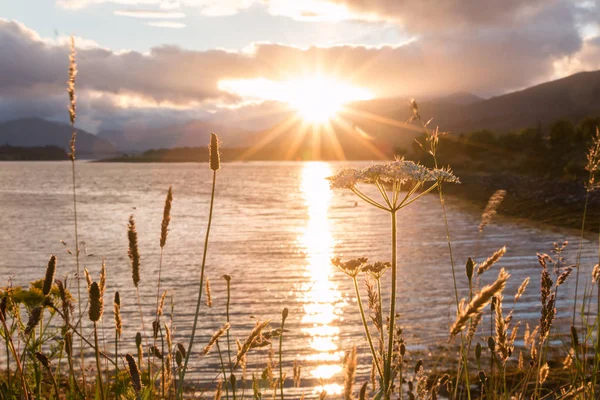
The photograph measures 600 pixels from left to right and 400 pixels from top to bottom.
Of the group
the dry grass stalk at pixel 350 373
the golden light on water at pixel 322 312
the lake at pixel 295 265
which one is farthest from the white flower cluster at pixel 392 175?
the dry grass stalk at pixel 350 373

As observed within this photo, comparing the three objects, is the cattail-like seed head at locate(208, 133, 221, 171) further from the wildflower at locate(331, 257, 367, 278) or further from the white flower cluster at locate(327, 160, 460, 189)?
the wildflower at locate(331, 257, 367, 278)

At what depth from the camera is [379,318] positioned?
3139 mm

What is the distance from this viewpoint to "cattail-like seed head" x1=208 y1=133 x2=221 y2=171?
2527mm

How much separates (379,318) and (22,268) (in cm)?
2654

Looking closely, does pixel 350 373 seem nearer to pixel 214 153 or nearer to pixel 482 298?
pixel 482 298

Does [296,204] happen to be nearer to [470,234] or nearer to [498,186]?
[498,186]

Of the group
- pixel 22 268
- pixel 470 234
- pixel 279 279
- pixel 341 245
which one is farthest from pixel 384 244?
pixel 22 268

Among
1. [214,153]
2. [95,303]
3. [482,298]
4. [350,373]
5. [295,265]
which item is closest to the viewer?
[350,373]

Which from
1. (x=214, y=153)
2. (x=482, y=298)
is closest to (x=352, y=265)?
(x=214, y=153)

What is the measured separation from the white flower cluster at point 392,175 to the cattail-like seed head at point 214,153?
1038mm

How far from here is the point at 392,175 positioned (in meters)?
3.23

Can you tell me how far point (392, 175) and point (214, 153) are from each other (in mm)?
1116

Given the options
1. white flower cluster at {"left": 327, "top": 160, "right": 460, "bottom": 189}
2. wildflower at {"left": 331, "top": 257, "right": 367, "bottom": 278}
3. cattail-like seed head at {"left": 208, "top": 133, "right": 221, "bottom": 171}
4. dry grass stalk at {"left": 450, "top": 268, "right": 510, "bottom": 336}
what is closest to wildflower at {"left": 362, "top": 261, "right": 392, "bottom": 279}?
wildflower at {"left": 331, "top": 257, "right": 367, "bottom": 278}

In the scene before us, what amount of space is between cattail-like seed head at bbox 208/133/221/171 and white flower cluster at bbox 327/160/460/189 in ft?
3.41
